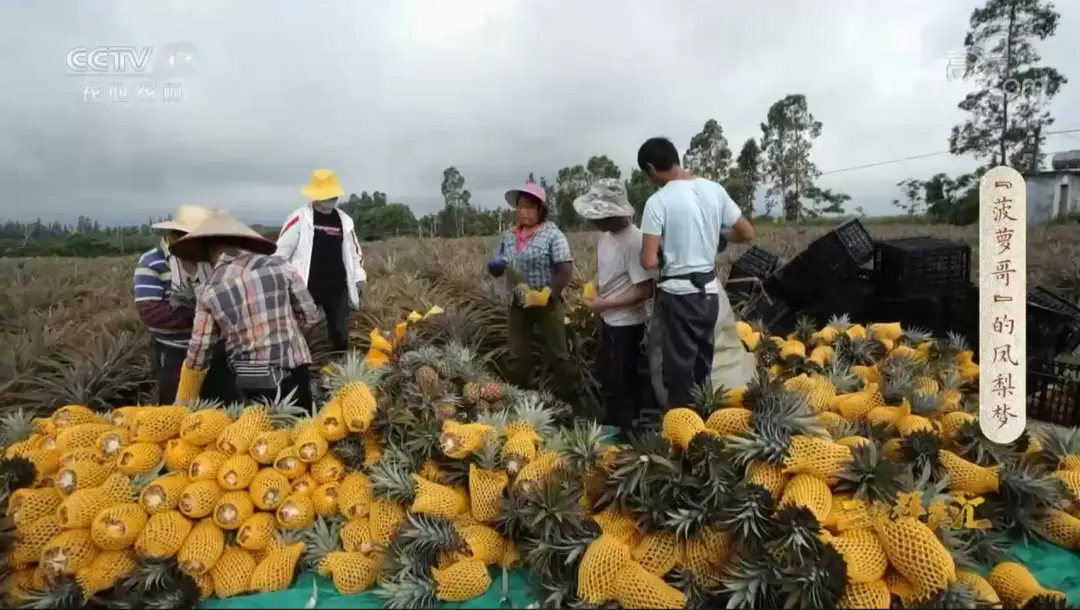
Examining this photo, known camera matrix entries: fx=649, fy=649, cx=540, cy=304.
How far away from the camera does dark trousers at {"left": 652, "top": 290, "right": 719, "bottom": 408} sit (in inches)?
136

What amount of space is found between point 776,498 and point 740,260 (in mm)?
4490

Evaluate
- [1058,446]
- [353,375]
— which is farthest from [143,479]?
[1058,446]

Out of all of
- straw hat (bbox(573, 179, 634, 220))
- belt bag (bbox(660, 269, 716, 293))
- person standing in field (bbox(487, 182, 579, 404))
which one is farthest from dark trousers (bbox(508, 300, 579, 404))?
belt bag (bbox(660, 269, 716, 293))

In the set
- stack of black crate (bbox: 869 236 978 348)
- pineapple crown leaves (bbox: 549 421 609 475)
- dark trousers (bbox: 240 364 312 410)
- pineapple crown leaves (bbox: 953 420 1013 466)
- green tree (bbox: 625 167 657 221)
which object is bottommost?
pineapple crown leaves (bbox: 953 420 1013 466)

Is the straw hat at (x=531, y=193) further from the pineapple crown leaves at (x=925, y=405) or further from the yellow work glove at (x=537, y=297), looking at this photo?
the pineapple crown leaves at (x=925, y=405)

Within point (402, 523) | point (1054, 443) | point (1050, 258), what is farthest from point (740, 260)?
point (1050, 258)

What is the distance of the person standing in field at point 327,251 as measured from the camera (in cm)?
474

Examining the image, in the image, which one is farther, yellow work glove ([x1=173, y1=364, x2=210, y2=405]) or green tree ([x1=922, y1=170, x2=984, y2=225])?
green tree ([x1=922, y1=170, x2=984, y2=225])

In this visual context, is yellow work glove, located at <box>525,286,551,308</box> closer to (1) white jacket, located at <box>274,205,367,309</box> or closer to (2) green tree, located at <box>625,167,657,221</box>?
(1) white jacket, located at <box>274,205,367,309</box>

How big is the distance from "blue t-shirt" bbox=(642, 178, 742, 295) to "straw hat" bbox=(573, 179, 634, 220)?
1.02ft

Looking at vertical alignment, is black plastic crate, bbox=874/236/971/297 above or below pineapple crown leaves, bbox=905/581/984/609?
above

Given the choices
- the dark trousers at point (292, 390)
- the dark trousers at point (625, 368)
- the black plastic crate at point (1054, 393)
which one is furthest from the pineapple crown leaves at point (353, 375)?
the black plastic crate at point (1054, 393)

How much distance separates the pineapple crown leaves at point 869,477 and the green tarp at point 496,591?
653mm

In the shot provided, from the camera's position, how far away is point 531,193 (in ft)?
14.1
